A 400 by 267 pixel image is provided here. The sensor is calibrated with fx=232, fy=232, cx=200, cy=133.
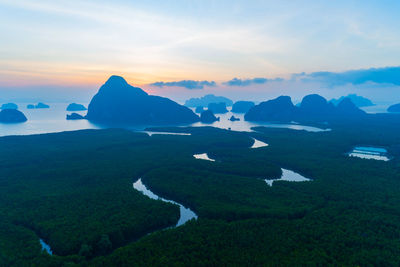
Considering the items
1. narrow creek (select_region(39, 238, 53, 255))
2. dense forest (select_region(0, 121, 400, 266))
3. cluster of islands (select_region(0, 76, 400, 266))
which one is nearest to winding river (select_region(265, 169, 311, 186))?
cluster of islands (select_region(0, 76, 400, 266))

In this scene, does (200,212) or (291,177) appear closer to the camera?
(200,212)

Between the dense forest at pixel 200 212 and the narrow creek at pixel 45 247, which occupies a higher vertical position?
the dense forest at pixel 200 212

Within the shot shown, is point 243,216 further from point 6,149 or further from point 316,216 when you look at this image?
point 6,149

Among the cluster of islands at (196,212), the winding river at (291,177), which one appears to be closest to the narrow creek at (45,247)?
the cluster of islands at (196,212)

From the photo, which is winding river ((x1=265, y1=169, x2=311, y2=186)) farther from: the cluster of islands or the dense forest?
the dense forest

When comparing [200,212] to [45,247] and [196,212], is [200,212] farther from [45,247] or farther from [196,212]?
[45,247]

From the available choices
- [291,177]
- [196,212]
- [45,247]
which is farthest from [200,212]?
[291,177]

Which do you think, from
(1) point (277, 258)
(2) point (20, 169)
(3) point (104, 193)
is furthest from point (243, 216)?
(2) point (20, 169)

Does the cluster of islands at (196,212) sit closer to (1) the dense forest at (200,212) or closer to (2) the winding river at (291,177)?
(1) the dense forest at (200,212)
